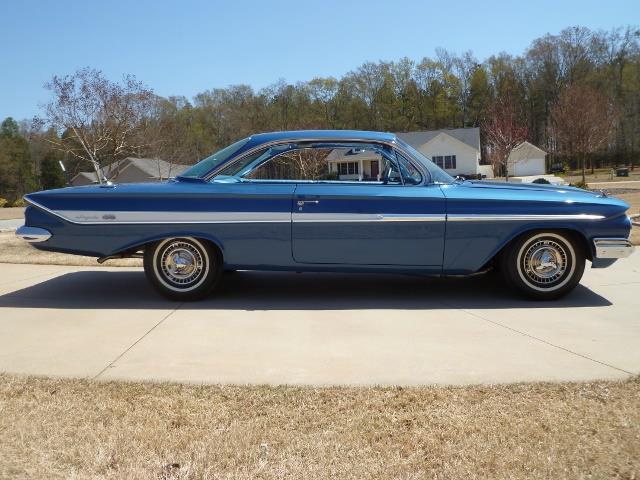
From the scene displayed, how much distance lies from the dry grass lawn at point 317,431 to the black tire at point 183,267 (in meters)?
2.12

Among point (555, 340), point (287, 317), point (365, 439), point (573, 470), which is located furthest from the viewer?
point (287, 317)

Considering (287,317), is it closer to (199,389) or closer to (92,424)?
(199,389)

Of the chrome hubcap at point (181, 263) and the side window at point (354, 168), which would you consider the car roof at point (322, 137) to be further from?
the chrome hubcap at point (181, 263)

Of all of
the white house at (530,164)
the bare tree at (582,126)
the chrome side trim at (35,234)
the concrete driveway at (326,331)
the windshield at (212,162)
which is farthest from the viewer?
the white house at (530,164)

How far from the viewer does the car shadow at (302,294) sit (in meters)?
5.47

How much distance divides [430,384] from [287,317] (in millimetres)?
1885

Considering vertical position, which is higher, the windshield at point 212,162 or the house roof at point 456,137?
the house roof at point 456,137

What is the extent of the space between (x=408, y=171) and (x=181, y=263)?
238cm

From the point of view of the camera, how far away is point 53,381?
351 centimetres

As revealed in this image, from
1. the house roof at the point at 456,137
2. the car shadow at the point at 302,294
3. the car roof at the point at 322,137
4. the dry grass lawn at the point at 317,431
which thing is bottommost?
the car shadow at the point at 302,294

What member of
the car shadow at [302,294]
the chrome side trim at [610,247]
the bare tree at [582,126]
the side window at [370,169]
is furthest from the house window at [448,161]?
the chrome side trim at [610,247]

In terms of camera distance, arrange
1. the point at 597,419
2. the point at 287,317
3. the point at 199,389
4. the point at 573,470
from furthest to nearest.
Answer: the point at 287,317 < the point at 199,389 < the point at 597,419 < the point at 573,470

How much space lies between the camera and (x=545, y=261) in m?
5.48

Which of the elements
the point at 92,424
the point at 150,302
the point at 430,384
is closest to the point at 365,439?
the point at 430,384
